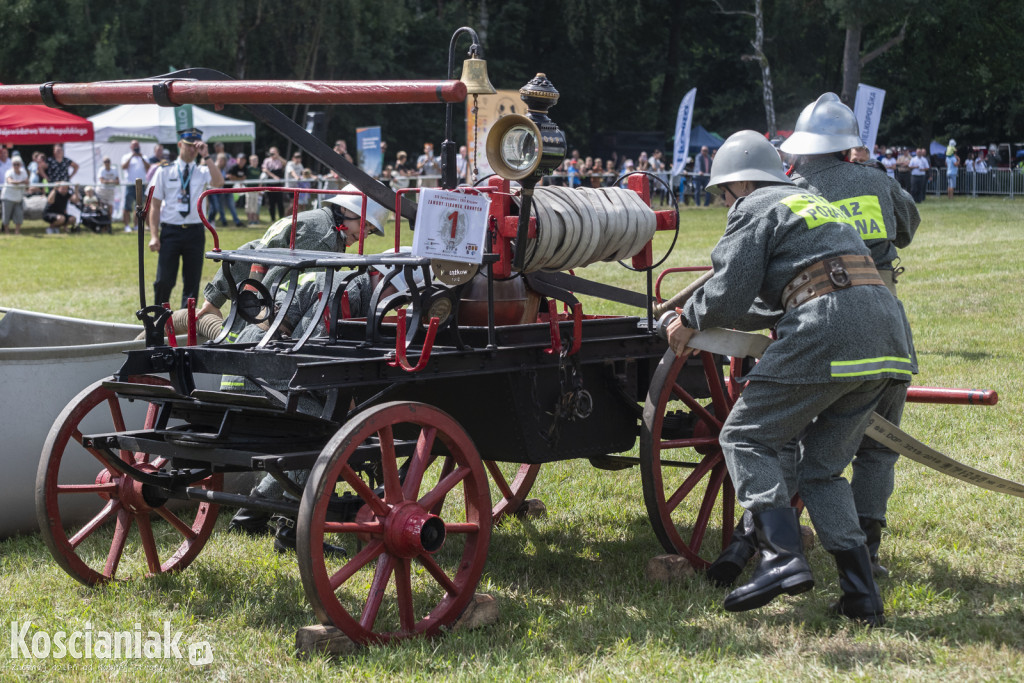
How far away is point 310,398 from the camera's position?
4.78 meters

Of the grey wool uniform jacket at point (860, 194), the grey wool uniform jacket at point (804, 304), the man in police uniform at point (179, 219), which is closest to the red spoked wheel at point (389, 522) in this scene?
the grey wool uniform jacket at point (804, 304)

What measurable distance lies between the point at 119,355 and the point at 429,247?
2.32 m

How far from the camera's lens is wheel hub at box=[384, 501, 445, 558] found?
3.95 meters

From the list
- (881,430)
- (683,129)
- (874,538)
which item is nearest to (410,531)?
(881,430)

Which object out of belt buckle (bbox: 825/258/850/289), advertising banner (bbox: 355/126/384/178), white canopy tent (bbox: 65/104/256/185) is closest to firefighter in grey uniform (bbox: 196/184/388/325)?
belt buckle (bbox: 825/258/850/289)

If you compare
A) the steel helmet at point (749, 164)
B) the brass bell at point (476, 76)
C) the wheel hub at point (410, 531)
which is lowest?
the wheel hub at point (410, 531)

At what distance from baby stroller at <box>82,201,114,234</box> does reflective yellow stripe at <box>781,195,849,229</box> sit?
21.5 meters

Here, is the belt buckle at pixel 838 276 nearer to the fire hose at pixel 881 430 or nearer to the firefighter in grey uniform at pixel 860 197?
the fire hose at pixel 881 430

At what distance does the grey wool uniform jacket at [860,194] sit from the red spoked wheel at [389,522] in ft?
6.70

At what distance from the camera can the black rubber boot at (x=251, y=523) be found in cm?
558

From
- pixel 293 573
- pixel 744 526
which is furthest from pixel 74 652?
pixel 744 526

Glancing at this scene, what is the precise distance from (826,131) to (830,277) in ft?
4.13

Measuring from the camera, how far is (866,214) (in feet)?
16.9

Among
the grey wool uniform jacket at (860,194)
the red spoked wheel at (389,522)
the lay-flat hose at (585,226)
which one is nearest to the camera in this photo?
the red spoked wheel at (389,522)
